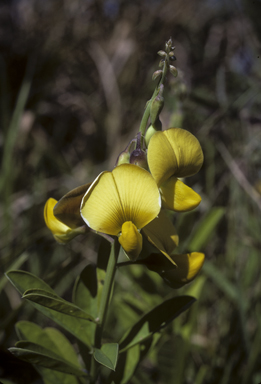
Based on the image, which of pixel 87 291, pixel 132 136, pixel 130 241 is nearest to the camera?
pixel 130 241

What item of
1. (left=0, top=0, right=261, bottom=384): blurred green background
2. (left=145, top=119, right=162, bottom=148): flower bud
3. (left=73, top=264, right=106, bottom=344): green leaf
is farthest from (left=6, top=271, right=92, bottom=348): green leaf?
(left=145, top=119, right=162, bottom=148): flower bud

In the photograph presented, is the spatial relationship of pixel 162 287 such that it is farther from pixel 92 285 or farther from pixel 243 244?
pixel 92 285

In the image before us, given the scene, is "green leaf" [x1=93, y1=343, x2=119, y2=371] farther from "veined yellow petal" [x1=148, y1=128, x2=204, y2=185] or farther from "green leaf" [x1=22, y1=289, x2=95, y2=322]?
"veined yellow petal" [x1=148, y1=128, x2=204, y2=185]

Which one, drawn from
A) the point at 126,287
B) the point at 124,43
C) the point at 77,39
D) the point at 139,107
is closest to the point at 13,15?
the point at 77,39

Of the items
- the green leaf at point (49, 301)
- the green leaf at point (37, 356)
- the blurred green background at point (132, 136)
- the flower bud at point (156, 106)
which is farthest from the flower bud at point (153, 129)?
the blurred green background at point (132, 136)

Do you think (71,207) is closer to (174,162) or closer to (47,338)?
(174,162)

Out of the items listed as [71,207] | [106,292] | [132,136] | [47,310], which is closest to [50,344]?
[47,310]

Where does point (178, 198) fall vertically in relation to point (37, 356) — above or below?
above
